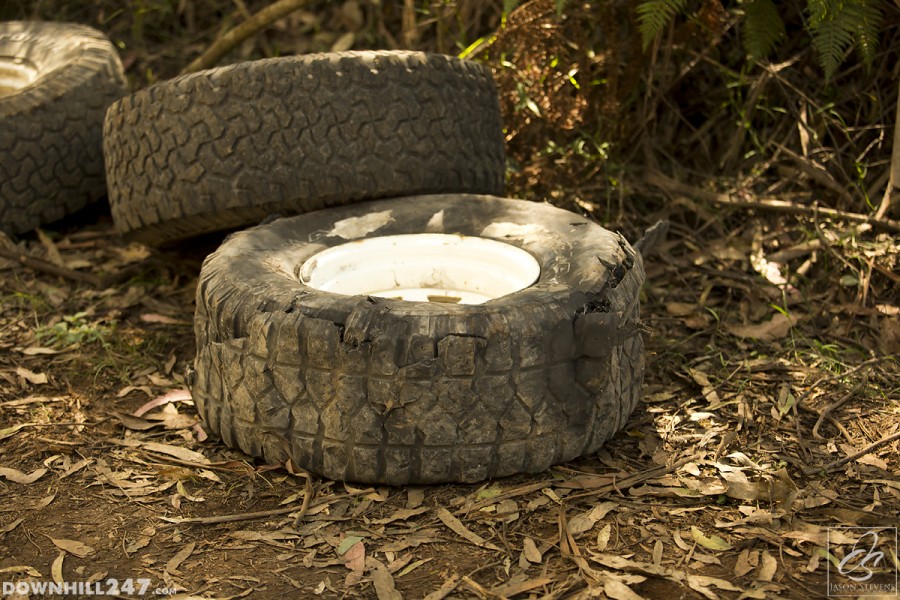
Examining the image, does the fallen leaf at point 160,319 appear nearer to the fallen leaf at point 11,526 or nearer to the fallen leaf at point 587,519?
the fallen leaf at point 11,526

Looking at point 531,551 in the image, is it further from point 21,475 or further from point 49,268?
point 49,268

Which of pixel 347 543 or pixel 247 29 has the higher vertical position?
pixel 247 29

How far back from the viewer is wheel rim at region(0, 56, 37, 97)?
460 cm

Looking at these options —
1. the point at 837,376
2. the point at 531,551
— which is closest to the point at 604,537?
the point at 531,551

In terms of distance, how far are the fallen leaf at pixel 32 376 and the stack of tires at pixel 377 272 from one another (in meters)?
0.61

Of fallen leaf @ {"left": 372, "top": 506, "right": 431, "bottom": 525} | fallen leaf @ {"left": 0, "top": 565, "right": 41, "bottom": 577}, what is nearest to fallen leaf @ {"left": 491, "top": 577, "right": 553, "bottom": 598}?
fallen leaf @ {"left": 372, "top": 506, "right": 431, "bottom": 525}

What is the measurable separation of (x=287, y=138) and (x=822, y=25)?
1.92 metres

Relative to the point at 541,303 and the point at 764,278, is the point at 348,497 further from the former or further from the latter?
the point at 764,278

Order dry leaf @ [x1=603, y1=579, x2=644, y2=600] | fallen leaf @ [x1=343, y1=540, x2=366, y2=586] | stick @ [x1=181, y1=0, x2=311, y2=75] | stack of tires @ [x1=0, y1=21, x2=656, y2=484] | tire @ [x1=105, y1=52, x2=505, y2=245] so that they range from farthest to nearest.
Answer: stick @ [x1=181, y1=0, x2=311, y2=75], tire @ [x1=105, y1=52, x2=505, y2=245], stack of tires @ [x1=0, y1=21, x2=656, y2=484], fallen leaf @ [x1=343, y1=540, x2=366, y2=586], dry leaf @ [x1=603, y1=579, x2=644, y2=600]

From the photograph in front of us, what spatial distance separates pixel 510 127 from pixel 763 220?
1.10 meters

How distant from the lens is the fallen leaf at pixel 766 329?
3.40 metres

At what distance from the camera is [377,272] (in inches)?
129

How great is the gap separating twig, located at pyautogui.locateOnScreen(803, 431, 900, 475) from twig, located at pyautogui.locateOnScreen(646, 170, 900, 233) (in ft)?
3.94

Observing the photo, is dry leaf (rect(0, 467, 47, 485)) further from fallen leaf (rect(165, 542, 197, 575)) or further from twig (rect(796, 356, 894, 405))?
twig (rect(796, 356, 894, 405))
